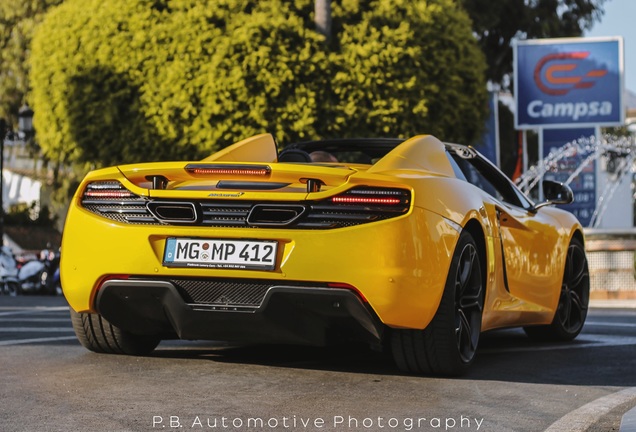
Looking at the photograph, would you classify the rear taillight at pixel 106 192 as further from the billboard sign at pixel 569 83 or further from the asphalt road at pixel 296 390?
the billboard sign at pixel 569 83

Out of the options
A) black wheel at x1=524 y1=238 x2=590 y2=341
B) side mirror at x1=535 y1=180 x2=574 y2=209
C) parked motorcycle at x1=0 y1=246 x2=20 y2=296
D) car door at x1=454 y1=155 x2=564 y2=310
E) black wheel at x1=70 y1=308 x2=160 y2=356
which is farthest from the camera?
parked motorcycle at x1=0 y1=246 x2=20 y2=296

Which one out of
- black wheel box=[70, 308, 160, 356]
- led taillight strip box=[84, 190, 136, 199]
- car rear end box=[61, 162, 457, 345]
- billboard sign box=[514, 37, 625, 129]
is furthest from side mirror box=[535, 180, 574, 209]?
billboard sign box=[514, 37, 625, 129]

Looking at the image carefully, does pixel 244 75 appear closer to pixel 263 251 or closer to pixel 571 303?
pixel 571 303

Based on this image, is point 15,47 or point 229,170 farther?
point 15,47

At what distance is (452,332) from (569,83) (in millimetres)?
25797

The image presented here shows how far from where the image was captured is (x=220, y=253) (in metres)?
6.23

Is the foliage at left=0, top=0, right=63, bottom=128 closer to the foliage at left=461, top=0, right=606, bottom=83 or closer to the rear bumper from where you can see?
the foliage at left=461, top=0, right=606, bottom=83

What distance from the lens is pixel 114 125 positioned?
26.9m

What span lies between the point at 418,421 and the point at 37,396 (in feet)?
5.41

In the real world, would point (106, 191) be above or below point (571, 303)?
above

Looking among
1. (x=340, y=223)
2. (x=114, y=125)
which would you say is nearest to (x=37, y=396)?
(x=340, y=223)

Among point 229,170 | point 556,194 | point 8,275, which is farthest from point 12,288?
point 229,170

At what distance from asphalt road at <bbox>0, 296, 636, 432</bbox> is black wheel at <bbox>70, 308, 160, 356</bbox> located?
0.09 metres

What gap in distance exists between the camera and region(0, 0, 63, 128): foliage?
41031mm
